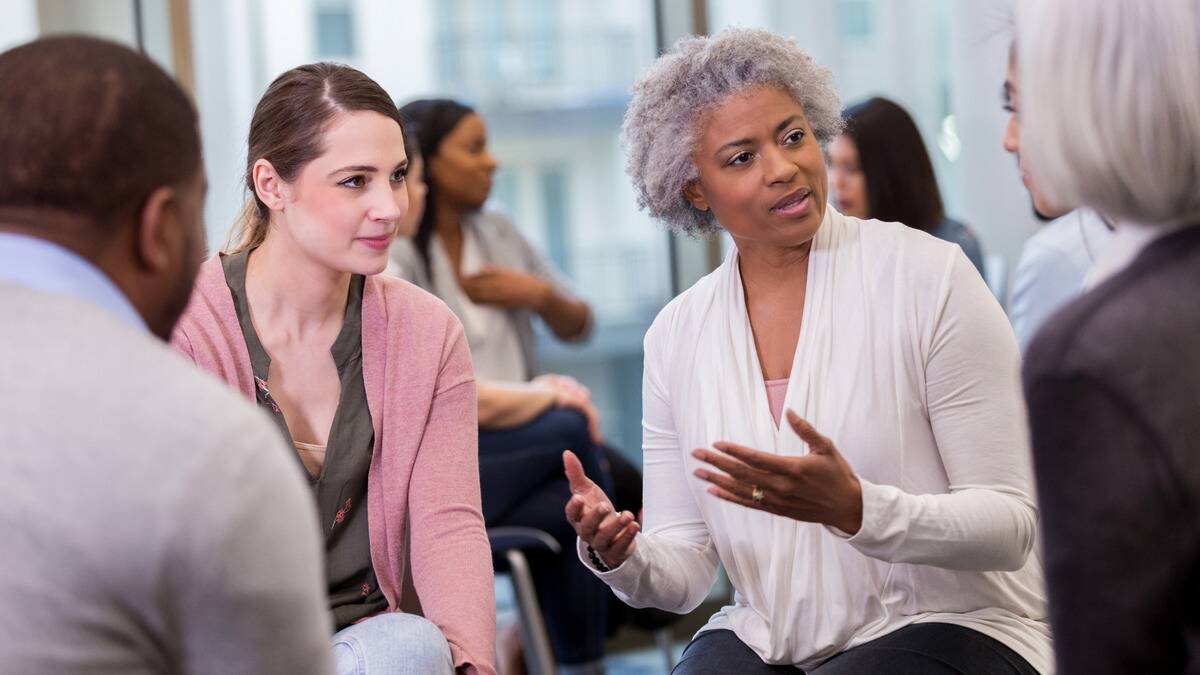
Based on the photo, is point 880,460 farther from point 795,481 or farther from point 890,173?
point 890,173

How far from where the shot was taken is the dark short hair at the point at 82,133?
3.34 feet

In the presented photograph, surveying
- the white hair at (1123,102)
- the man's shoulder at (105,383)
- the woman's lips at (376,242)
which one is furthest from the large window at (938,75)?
the man's shoulder at (105,383)

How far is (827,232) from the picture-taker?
1.93 m

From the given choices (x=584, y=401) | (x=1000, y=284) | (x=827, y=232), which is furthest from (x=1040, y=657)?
(x=1000, y=284)

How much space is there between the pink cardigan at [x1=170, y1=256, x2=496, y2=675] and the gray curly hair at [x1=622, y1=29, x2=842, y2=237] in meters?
0.43

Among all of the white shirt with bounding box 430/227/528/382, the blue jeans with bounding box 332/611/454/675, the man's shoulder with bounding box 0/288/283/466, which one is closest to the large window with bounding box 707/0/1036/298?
the white shirt with bounding box 430/227/528/382

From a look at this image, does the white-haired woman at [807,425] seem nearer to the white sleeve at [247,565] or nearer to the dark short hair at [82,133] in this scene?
the white sleeve at [247,565]

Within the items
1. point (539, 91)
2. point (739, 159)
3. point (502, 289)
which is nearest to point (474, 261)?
point (502, 289)

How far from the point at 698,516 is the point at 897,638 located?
37cm

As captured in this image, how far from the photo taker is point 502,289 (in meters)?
3.35

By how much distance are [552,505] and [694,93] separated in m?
1.29

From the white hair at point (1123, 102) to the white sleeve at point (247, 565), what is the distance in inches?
27.3

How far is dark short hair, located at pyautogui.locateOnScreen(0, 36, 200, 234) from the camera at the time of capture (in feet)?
3.34

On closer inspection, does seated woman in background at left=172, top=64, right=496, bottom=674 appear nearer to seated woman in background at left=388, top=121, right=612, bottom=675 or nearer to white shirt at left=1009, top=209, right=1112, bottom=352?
seated woman in background at left=388, top=121, right=612, bottom=675
